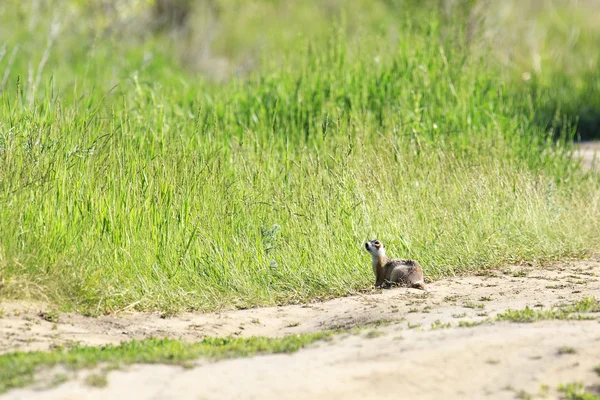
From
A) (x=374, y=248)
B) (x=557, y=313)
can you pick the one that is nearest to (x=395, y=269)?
(x=374, y=248)

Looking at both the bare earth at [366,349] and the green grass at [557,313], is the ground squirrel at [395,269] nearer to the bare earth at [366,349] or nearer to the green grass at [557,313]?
the bare earth at [366,349]

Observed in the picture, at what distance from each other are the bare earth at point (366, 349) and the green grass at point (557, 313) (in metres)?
0.12

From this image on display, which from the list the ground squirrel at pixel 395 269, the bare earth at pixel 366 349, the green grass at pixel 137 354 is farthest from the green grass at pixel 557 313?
the green grass at pixel 137 354

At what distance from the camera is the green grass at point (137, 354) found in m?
4.91

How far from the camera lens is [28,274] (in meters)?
6.43

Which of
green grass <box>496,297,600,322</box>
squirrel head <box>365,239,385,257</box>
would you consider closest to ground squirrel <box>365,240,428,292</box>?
squirrel head <box>365,239,385,257</box>

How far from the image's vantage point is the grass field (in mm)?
6961

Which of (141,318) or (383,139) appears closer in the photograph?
(141,318)

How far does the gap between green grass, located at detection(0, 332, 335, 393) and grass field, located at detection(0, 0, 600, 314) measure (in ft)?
3.43

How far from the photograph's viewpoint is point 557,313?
608 centimetres

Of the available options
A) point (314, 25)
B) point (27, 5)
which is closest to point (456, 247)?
point (27, 5)

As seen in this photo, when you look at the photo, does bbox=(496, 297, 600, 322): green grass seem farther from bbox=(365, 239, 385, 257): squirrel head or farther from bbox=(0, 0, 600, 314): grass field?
bbox=(0, 0, 600, 314): grass field

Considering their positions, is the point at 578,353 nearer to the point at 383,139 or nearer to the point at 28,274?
the point at 28,274

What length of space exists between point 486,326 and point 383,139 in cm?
387
